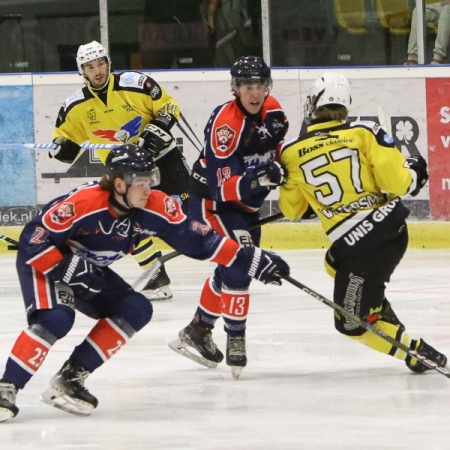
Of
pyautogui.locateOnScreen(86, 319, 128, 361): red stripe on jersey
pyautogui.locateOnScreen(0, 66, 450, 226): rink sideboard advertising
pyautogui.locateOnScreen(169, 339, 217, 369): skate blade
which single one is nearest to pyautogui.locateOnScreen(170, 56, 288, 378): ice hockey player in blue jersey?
pyautogui.locateOnScreen(169, 339, 217, 369): skate blade

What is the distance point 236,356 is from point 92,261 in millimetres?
728

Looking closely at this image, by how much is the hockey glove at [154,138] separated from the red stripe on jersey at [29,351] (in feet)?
8.55

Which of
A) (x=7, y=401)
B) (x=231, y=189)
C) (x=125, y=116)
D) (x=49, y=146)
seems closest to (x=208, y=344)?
(x=231, y=189)

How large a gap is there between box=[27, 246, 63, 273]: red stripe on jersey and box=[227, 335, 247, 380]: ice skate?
0.85 meters

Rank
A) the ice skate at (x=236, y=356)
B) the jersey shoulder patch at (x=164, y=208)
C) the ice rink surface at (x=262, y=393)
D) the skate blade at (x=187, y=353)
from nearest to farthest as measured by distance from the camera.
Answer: the ice rink surface at (x=262, y=393)
the jersey shoulder patch at (x=164, y=208)
the ice skate at (x=236, y=356)
the skate blade at (x=187, y=353)

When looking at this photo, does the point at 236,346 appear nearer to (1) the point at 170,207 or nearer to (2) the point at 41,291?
(1) the point at 170,207

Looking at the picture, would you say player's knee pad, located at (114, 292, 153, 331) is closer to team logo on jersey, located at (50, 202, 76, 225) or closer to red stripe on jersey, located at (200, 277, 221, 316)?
team logo on jersey, located at (50, 202, 76, 225)

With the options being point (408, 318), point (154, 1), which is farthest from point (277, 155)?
point (154, 1)

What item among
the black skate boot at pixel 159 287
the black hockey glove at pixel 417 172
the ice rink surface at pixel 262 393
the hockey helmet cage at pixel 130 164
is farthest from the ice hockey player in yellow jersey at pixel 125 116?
the hockey helmet cage at pixel 130 164

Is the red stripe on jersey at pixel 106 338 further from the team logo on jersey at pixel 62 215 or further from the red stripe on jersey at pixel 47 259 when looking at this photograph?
the team logo on jersey at pixel 62 215

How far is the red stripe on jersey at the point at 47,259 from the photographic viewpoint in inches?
136

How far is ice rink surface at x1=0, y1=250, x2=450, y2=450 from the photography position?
127 inches

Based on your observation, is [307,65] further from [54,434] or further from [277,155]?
[54,434]

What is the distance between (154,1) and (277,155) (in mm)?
3774
